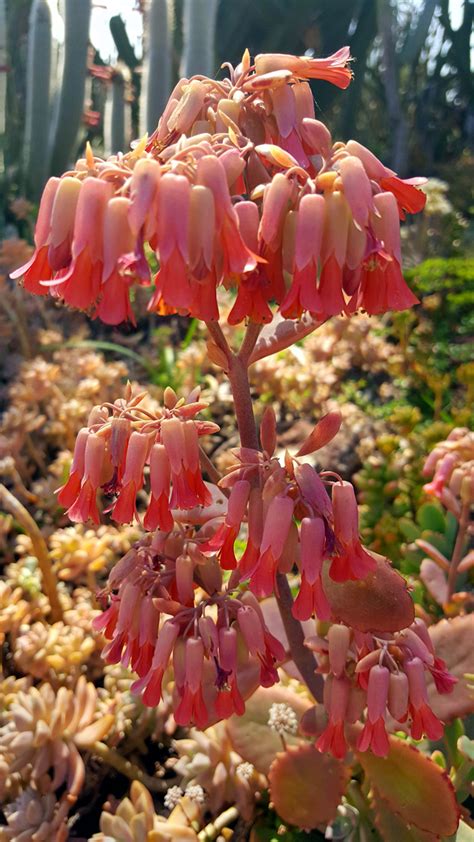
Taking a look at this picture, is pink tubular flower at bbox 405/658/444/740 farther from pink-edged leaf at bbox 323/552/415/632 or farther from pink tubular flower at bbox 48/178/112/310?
pink tubular flower at bbox 48/178/112/310

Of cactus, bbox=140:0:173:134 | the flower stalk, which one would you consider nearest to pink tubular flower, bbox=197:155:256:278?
the flower stalk

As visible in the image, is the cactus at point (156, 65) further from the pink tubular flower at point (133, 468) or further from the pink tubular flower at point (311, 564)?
the pink tubular flower at point (311, 564)

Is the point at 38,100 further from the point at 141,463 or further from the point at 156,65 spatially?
the point at 141,463

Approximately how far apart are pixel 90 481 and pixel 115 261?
1.00ft

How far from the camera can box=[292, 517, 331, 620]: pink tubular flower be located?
78 cm

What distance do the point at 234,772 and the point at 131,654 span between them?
505mm

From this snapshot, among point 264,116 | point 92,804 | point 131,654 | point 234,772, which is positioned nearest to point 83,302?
point 264,116

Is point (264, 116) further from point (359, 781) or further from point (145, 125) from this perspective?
point (145, 125)

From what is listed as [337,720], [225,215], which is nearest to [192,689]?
[337,720]

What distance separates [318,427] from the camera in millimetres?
900

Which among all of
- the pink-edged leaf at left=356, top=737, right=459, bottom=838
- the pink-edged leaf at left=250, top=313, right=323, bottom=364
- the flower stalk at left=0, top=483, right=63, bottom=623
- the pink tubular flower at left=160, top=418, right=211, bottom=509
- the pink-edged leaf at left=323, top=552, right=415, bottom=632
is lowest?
the flower stalk at left=0, top=483, right=63, bottom=623

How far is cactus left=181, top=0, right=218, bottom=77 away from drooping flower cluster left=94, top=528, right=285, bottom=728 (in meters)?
4.06

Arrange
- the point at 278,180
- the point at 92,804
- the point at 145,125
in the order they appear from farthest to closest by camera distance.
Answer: the point at 145,125
the point at 92,804
the point at 278,180

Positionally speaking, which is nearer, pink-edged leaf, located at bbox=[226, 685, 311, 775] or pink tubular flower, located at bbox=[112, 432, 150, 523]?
pink tubular flower, located at bbox=[112, 432, 150, 523]
